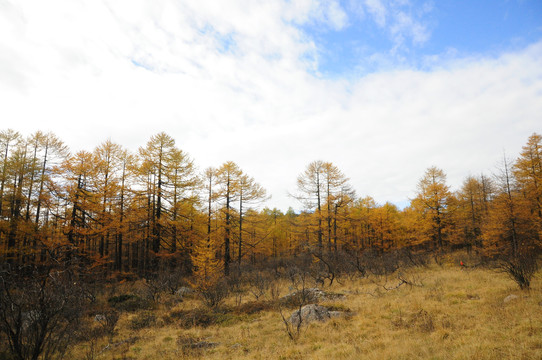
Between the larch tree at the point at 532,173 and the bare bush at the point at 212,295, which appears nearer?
the bare bush at the point at 212,295

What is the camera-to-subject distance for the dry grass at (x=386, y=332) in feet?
17.9

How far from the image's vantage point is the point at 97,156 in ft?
65.2

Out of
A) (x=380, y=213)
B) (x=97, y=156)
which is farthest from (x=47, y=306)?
(x=380, y=213)

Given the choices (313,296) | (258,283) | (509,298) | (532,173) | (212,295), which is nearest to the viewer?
(509,298)

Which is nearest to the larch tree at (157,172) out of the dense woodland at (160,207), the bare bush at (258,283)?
the dense woodland at (160,207)

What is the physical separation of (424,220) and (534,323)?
23.8 metres

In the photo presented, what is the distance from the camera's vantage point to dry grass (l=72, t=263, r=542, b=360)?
5461 millimetres

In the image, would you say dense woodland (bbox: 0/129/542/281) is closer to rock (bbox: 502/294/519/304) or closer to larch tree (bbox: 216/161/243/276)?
larch tree (bbox: 216/161/243/276)

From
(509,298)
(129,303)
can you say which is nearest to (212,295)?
(129,303)

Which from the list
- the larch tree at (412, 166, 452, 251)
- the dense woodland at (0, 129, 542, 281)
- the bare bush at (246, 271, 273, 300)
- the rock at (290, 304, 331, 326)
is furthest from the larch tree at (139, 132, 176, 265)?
the larch tree at (412, 166, 452, 251)

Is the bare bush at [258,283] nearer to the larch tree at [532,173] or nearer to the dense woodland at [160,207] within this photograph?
the dense woodland at [160,207]

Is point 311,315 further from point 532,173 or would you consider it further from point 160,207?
point 532,173

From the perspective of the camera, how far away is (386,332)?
6941 millimetres

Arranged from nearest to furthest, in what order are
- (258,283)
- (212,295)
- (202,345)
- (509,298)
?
(202,345)
(509,298)
(212,295)
(258,283)
